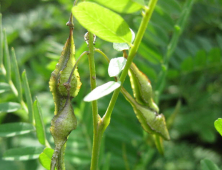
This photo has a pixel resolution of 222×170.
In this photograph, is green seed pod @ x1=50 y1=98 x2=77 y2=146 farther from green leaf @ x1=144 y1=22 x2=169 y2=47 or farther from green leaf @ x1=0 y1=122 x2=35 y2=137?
green leaf @ x1=144 y1=22 x2=169 y2=47

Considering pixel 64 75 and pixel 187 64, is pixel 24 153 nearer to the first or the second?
pixel 64 75

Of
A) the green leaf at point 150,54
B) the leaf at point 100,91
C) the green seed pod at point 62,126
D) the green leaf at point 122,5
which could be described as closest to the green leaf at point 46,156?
the green seed pod at point 62,126

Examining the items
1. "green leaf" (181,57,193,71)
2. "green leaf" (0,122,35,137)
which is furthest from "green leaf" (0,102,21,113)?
"green leaf" (181,57,193,71)

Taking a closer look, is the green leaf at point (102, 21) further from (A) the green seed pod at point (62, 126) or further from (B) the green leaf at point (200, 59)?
(B) the green leaf at point (200, 59)

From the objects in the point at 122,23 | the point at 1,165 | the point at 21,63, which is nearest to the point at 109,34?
the point at 122,23

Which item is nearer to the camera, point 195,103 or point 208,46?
point 208,46

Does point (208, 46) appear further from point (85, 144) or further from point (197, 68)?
point (85, 144)

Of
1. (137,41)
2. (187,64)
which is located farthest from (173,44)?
(137,41)

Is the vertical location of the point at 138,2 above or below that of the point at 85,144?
above
